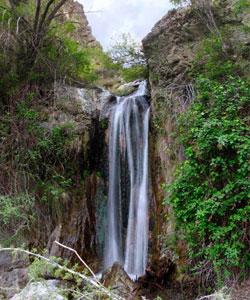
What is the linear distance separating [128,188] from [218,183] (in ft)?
11.5

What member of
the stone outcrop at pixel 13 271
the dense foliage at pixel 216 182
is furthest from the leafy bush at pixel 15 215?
the dense foliage at pixel 216 182

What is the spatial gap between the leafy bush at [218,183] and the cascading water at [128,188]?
7.77 feet

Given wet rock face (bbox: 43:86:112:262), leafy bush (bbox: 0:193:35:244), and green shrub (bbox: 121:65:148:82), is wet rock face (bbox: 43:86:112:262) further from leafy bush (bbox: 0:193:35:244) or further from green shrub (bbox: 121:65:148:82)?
green shrub (bbox: 121:65:148:82)

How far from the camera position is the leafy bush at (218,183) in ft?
18.6

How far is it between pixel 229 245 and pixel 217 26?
5.72 meters

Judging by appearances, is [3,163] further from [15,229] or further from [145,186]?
[145,186]

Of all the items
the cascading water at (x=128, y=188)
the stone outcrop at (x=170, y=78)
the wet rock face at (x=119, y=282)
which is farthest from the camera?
the cascading water at (x=128, y=188)

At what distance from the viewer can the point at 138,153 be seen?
9.53 meters

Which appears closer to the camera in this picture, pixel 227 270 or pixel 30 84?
pixel 227 270

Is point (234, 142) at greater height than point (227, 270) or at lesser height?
greater

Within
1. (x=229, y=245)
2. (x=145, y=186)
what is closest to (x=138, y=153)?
(x=145, y=186)

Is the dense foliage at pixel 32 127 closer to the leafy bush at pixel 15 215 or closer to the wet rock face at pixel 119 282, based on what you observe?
the leafy bush at pixel 15 215

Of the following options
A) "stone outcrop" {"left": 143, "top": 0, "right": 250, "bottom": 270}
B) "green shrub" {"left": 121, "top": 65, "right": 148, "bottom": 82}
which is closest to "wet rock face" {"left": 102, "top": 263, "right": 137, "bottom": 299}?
"stone outcrop" {"left": 143, "top": 0, "right": 250, "bottom": 270}

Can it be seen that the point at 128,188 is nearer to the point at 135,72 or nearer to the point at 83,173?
the point at 83,173
